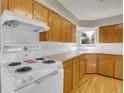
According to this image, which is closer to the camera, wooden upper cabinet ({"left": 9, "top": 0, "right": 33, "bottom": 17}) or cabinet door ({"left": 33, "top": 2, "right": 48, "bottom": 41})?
wooden upper cabinet ({"left": 9, "top": 0, "right": 33, "bottom": 17})

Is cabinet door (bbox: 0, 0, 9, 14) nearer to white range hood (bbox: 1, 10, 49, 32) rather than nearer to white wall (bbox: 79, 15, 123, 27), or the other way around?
white range hood (bbox: 1, 10, 49, 32)

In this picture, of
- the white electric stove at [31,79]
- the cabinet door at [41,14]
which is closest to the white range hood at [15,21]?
the cabinet door at [41,14]

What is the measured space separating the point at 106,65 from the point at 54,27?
239 centimetres

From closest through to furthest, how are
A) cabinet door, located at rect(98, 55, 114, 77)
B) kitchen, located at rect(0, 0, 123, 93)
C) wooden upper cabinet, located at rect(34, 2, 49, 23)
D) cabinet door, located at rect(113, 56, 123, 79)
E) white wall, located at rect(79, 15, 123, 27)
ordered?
kitchen, located at rect(0, 0, 123, 93) → wooden upper cabinet, located at rect(34, 2, 49, 23) → cabinet door, located at rect(113, 56, 123, 79) → cabinet door, located at rect(98, 55, 114, 77) → white wall, located at rect(79, 15, 123, 27)

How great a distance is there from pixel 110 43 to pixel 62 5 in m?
2.28

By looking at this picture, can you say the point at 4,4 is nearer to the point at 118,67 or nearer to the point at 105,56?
the point at 105,56

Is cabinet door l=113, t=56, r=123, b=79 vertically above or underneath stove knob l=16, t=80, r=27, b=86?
underneath

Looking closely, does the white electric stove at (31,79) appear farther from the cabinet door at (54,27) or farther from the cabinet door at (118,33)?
the cabinet door at (118,33)

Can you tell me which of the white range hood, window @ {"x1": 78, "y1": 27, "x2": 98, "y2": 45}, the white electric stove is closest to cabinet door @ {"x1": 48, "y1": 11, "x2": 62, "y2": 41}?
the white range hood

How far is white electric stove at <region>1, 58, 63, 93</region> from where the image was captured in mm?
1057

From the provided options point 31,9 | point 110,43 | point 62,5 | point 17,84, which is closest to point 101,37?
point 110,43

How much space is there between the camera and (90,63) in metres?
4.04

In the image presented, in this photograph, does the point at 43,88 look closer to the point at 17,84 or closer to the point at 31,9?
the point at 17,84

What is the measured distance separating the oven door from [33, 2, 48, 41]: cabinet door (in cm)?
83
